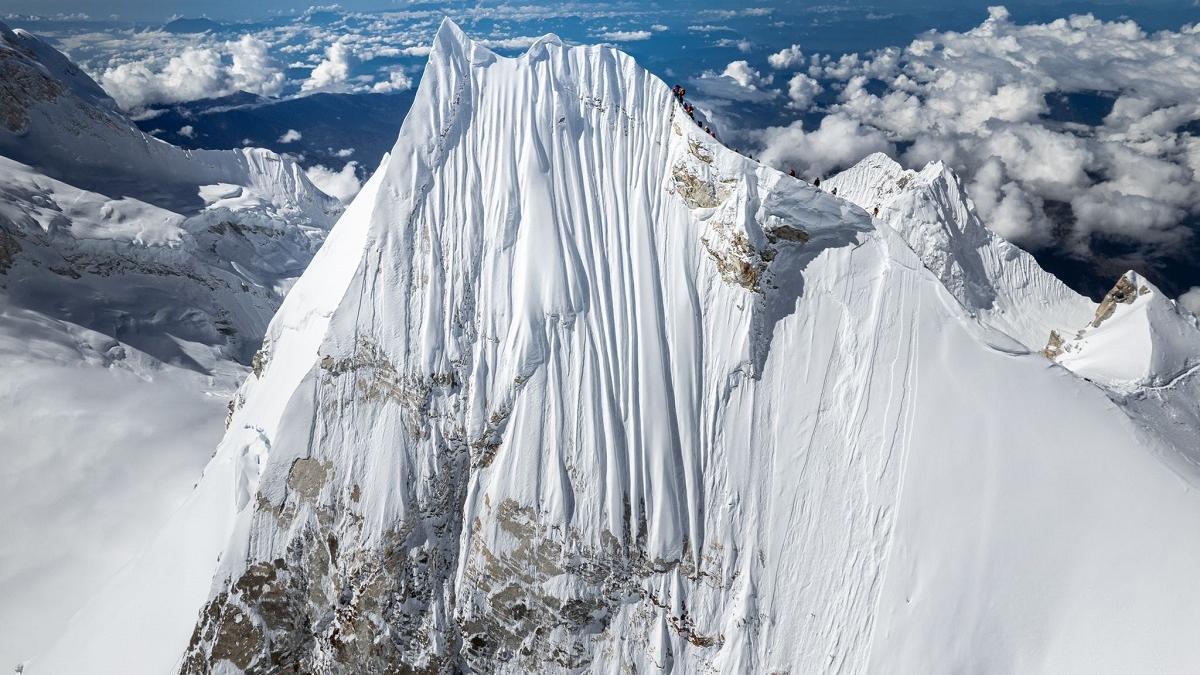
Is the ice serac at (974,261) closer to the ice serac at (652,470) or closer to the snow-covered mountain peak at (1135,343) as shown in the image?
the snow-covered mountain peak at (1135,343)

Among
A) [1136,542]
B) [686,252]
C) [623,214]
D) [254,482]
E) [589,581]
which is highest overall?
→ [623,214]

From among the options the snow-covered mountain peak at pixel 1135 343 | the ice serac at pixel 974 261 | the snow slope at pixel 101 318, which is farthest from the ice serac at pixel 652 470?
the ice serac at pixel 974 261

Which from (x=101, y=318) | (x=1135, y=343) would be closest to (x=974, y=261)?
(x=1135, y=343)

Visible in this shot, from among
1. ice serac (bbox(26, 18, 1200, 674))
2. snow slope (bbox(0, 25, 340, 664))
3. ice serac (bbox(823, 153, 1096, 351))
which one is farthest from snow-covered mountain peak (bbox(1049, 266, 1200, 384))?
snow slope (bbox(0, 25, 340, 664))

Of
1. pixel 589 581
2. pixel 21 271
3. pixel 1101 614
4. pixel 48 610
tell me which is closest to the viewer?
pixel 1101 614

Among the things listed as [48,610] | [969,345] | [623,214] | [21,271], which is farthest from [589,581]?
[21,271]

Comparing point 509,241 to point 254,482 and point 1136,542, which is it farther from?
point 1136,542
